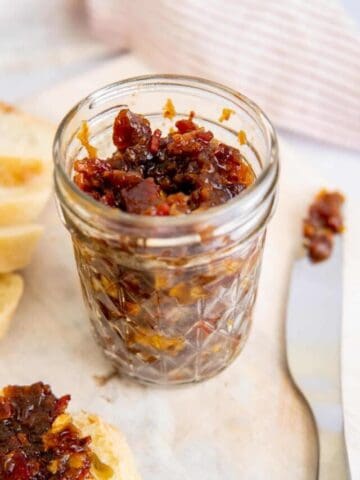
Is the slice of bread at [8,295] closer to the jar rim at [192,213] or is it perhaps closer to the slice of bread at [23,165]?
the slice of bread at [23,165]

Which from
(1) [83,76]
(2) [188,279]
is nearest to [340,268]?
(2) [188,279]

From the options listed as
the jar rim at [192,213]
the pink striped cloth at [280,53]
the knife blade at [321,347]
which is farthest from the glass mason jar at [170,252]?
the pink striped cloth at [280,53]

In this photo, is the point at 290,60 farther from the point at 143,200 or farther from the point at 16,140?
the point at 143,200

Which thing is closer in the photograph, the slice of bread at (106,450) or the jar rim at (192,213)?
the jar rim at (192,213)

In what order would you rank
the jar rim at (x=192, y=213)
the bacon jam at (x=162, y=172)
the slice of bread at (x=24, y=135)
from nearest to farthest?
the jar rim at (x=192, y=213)
the bacon jam at (x=162, y=172)
the slice of bread at (x=24, y=135)

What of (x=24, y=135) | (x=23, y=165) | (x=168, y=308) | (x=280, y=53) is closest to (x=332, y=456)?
(x=168, y=308)

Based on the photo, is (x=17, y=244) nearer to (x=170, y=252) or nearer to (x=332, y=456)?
(x=170, y=252)
